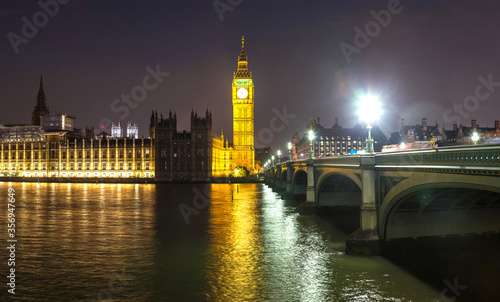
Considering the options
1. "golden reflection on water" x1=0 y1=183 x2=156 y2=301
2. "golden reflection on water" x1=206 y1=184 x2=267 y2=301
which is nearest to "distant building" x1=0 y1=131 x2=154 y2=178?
"golden reflection on water" x1=0 y1=183 x2=156 y2=301

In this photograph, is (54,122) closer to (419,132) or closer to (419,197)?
(419,132)

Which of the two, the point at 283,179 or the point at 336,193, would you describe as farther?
the point at 283,179

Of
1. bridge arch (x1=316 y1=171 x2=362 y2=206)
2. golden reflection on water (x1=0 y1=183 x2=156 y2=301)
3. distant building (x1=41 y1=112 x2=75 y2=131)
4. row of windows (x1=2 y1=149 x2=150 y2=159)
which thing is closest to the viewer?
golden reflection on water (x1=0 y1=183 x2=156 y2=301)

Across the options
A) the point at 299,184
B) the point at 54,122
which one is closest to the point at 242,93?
the point at 54,122

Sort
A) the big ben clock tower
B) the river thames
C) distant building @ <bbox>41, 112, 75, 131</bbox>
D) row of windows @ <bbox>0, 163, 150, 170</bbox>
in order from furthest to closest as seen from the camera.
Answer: distant building @ <bbox>41, 112, 75, 131</bbox>, the big ben clock tower, row of windows @ <bbox>0, 163, 150, 170</bbox>, the river thames

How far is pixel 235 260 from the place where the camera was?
27609 mm

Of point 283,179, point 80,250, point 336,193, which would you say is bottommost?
point 80,250

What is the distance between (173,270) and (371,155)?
48.1 ft

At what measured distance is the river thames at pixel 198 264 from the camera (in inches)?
819

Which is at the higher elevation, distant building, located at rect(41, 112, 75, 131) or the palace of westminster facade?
distant building, located at rect(41, 112, 75, 131)

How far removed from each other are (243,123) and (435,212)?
166471 millimetres

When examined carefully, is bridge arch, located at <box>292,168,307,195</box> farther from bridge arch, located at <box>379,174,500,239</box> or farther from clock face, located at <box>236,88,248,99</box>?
clock face, located at <box>236,88,248,99</box>

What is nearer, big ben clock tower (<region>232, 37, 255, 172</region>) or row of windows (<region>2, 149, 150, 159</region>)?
row of windows (<region>2, 149, 150, 159</region>)

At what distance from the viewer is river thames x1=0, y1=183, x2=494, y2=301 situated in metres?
20.8
